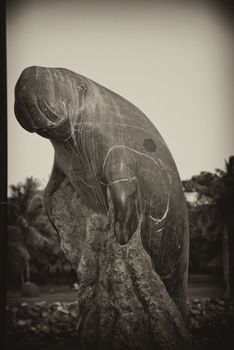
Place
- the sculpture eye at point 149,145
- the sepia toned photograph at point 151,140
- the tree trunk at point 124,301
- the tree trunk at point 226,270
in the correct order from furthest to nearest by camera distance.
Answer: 1. the tree trunk at point 226,270
2. the sepia toned photograph at point 151,140
3. the sculpture eye at point 149,145
4. the tree trunk at point 124,301

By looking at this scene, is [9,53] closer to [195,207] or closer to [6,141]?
[6,141]

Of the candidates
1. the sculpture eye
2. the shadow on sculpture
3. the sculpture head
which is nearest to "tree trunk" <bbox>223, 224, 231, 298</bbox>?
the shadow on sculpture

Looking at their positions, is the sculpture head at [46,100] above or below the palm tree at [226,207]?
above

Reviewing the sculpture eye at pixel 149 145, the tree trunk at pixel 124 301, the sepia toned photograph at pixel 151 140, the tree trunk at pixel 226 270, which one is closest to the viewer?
the tree trunk at pixel 124 301

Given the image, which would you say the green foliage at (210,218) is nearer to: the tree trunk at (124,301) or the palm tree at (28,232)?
the tree trunk at (124,301)

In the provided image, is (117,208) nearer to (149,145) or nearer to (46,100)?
(149,145)

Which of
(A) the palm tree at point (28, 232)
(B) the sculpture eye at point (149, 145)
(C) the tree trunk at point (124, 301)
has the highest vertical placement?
(B) the sculpture eye at point (149, 145)

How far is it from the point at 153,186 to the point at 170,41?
3.50 feet

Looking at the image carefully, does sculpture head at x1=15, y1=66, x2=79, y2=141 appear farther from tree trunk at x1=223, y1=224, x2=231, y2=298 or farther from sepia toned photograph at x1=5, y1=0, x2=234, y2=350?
tree trunk at x1=223, y1=224, x2=231, y2=298

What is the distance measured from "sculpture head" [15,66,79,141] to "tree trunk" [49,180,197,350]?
2.18 ft

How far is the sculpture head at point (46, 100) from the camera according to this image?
111 inches

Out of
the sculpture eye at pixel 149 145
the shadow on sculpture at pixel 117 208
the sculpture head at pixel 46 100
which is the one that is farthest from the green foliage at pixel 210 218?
the sculpture head at pixel 46 100

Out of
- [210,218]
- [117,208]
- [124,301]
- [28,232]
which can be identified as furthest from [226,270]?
[28,232]

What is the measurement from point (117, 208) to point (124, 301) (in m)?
0.56
